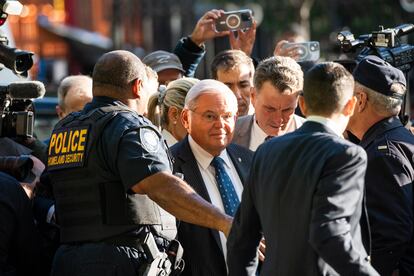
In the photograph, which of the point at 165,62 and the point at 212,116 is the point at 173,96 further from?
the point at 165,62

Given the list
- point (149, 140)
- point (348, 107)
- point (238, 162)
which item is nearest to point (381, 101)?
point (238, 162)

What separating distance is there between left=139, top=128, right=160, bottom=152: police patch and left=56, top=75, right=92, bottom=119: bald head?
234cm

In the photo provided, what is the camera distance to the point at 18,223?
633 centimetres

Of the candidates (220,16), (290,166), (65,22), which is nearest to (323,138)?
(290,166)

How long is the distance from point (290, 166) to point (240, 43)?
4.11 m

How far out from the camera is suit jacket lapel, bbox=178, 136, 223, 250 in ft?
21.1

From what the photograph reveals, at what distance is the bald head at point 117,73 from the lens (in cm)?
621

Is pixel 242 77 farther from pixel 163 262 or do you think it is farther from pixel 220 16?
pixel 163 262

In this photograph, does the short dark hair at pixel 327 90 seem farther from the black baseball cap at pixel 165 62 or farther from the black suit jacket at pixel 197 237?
the black baseball cap at pixel 165 62

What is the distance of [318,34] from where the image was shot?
23.6 meters

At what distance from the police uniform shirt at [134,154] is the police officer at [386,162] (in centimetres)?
114

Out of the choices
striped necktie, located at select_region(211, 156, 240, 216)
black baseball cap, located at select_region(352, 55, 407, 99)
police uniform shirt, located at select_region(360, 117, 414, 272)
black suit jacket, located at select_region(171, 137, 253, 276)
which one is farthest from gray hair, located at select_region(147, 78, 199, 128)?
police uniform shirt, located at select_region(360, 117, 414, 272)

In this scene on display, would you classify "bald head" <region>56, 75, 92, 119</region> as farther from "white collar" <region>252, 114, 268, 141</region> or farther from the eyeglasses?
the eyeglasses

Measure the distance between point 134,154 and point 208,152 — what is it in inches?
30.1
